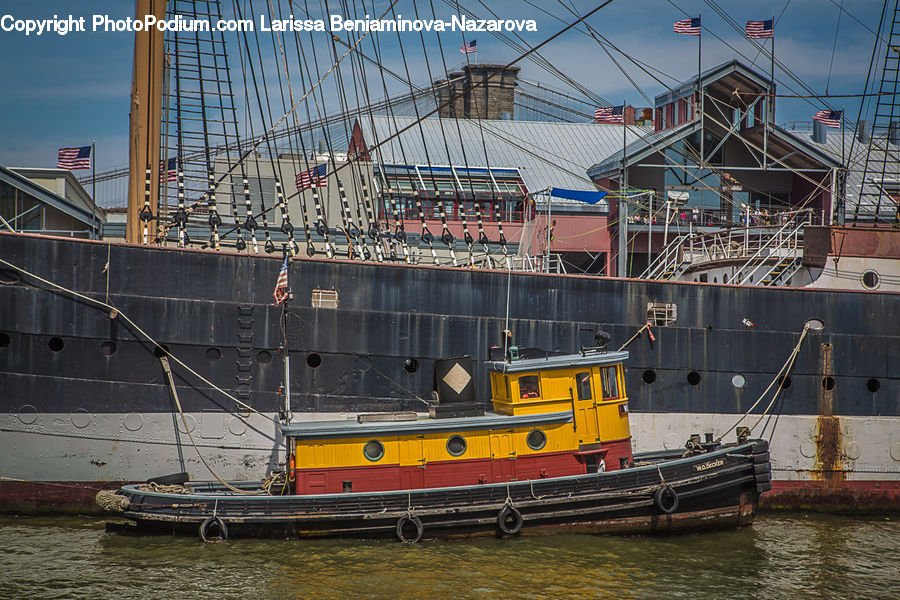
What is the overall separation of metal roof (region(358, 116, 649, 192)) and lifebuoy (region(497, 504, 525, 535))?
17.7 metres

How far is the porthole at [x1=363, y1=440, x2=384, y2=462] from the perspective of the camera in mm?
13945

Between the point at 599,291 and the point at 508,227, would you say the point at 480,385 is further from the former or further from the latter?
the point at 508,227

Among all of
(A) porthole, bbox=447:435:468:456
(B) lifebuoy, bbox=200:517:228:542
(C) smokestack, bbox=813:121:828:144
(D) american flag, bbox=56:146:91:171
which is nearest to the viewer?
(B) lifebuoy, bbox=200:517:228:542

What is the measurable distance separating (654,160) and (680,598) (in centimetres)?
1827

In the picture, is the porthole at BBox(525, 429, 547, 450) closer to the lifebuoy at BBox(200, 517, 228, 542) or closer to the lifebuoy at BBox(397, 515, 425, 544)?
the lifebuoy at BBox(397, 515, 425, 544)

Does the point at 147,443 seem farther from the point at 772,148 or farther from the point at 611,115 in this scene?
the point at 611,115

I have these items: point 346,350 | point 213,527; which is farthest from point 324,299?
point 213,527

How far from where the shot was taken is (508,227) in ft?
92.8

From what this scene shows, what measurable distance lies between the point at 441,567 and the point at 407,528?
1.42 meters

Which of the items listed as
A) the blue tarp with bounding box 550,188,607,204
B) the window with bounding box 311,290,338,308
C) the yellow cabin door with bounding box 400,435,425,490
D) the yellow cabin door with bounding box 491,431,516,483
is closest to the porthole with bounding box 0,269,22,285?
the window with bounding box 311,290,338,308

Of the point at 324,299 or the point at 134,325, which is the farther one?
the point at 324,299

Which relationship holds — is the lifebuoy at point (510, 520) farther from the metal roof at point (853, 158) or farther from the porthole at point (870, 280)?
the metal roof at point (853, 158)

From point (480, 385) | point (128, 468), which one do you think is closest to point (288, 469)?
point (128, 468)

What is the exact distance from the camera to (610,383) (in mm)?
14781
